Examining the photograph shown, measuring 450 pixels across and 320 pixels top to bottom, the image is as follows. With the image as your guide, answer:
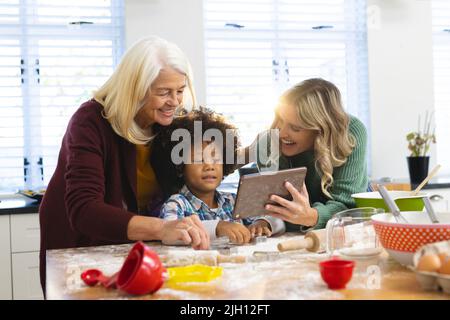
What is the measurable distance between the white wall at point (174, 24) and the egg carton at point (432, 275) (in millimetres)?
2910

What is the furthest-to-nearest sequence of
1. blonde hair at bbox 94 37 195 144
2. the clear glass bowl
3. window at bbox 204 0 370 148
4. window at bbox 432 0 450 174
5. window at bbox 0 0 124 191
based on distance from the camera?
window at bbox 432 0 450 174, window at bbox 204 0 370 148, window at bbox 0 0 124 191, blonde hair at bbox 94 37 195 144, the clear glass bowl

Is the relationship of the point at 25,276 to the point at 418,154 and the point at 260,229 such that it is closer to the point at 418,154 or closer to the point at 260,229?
the point at 260,229

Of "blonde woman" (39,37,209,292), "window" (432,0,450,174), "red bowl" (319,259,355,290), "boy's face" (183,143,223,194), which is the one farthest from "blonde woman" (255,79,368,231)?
"window" (432,0,450,174)

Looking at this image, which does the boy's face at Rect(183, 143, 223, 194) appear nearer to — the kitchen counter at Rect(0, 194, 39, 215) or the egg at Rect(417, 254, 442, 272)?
the egg at Rect(417, 254, 442, 272)

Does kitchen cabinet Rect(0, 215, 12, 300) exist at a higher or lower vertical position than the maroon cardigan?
lower

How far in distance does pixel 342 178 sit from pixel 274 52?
243 cm

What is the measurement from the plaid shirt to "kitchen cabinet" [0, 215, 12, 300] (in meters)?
1.62

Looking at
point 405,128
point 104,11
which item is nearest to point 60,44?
point 104,11

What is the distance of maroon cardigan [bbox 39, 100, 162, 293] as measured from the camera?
4.83 ft

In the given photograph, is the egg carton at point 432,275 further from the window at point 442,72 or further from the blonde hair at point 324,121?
the window at point 442,72

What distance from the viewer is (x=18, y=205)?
10.3 feet

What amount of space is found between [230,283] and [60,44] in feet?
9.96

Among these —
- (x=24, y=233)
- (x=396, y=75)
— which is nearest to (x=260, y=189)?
(x=24, y=233)

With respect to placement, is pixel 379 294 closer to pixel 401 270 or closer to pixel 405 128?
pixel 401 270
